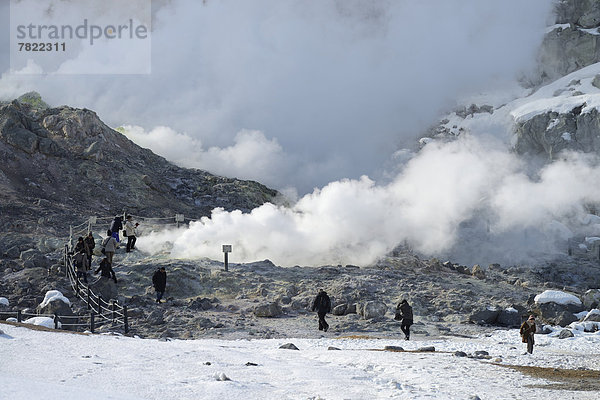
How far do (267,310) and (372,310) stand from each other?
3.33 metres

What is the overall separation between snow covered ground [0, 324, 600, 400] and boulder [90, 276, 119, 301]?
31.2 ft

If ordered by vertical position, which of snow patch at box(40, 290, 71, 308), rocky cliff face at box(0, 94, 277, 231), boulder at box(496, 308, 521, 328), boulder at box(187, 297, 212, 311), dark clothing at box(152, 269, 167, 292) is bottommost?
boulder at box(496, 308, 521, 328)

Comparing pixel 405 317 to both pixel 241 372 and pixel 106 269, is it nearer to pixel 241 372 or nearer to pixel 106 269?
pixel 241 372

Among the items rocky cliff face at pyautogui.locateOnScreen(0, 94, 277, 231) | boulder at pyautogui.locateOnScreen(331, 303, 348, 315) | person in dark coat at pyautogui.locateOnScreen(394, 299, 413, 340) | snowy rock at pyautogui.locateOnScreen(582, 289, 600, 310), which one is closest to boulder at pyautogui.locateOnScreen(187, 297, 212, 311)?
boulder at pyautogui.locateOnScreen(331, 303, 348, 315)

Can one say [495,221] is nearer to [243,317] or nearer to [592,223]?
[592,223]

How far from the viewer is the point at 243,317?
19203 millimetres

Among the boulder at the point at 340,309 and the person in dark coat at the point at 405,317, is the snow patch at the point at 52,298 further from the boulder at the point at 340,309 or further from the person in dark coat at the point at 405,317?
the person in dark coat at the point at 405,317

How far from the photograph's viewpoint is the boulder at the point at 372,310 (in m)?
19.1

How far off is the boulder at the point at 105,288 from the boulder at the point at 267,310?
195 inches

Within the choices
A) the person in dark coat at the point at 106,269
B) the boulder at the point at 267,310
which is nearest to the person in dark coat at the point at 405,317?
the boulder at the point at 267,310

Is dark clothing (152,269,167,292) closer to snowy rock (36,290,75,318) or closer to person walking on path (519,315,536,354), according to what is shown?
snowy rock (36,290,75,318)

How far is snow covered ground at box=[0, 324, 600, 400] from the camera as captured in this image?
6.72 metres

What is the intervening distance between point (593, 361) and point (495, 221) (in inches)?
1139

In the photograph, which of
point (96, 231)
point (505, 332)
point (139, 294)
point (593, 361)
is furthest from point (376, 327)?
point (96, 231)
